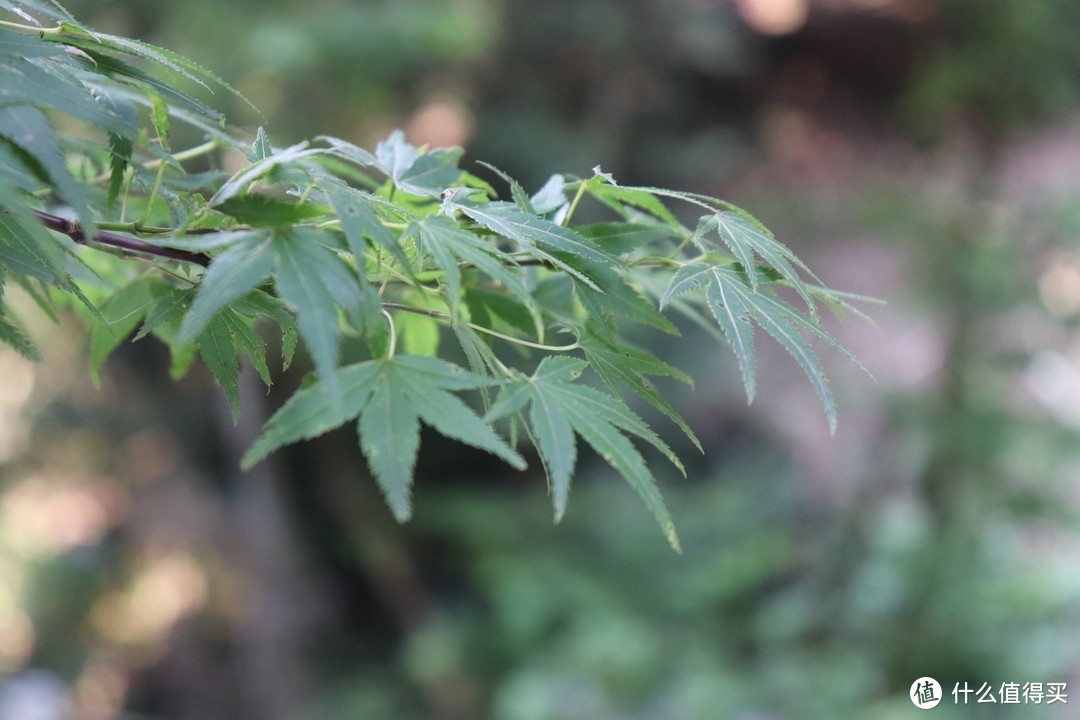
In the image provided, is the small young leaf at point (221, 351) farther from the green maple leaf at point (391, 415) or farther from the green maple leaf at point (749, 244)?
the green maple leaf at point (749, 244)

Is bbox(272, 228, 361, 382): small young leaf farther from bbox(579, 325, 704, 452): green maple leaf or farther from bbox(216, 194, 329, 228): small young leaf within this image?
bbox(579, 325, 704, 452): green maple leaf

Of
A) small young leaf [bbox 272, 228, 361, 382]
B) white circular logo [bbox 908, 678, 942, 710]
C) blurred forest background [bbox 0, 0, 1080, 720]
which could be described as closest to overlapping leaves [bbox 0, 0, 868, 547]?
small young leaf [bbox 272, 228, 361, 382]

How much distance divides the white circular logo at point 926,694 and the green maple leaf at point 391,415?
2310 mm

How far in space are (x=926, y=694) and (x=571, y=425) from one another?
237cm

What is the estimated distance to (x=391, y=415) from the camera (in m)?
0.53

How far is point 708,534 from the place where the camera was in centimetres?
356

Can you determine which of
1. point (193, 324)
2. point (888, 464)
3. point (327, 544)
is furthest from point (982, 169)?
point (193, 324)

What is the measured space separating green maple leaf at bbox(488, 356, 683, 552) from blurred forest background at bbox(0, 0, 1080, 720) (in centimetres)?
199

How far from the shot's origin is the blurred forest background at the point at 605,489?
2797mm

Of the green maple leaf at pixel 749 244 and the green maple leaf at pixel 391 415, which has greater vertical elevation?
the green maple leaf at pixel 749 244

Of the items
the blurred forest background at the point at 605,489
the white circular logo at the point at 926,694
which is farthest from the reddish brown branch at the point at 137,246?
the white circular logo at the point at 926,694

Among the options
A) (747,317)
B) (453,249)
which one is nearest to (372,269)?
(453,249)

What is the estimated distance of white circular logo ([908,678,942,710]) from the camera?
2506 millimetres

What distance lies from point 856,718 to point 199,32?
8.01 ft
